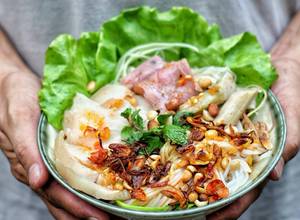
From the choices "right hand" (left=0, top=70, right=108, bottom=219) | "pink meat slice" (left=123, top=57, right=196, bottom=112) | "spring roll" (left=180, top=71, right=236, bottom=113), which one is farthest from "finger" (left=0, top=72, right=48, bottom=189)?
"spring roll" (left=180, top=71, right=236, bottom=113)

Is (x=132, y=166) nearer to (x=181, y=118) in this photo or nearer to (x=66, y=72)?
(x=181, y=118)

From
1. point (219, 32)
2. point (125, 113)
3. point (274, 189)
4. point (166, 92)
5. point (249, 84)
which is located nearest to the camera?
point (125, 113)

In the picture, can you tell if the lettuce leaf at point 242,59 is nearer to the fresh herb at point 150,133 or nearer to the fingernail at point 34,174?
the fresh herb at point 150,133

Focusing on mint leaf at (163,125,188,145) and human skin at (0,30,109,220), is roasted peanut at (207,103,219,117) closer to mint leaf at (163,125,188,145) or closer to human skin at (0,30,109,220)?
mint leaf at (163,125,188,145)

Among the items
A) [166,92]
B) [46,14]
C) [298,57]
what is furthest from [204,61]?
[46,14]

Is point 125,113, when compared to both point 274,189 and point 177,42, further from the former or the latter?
point 274,189
